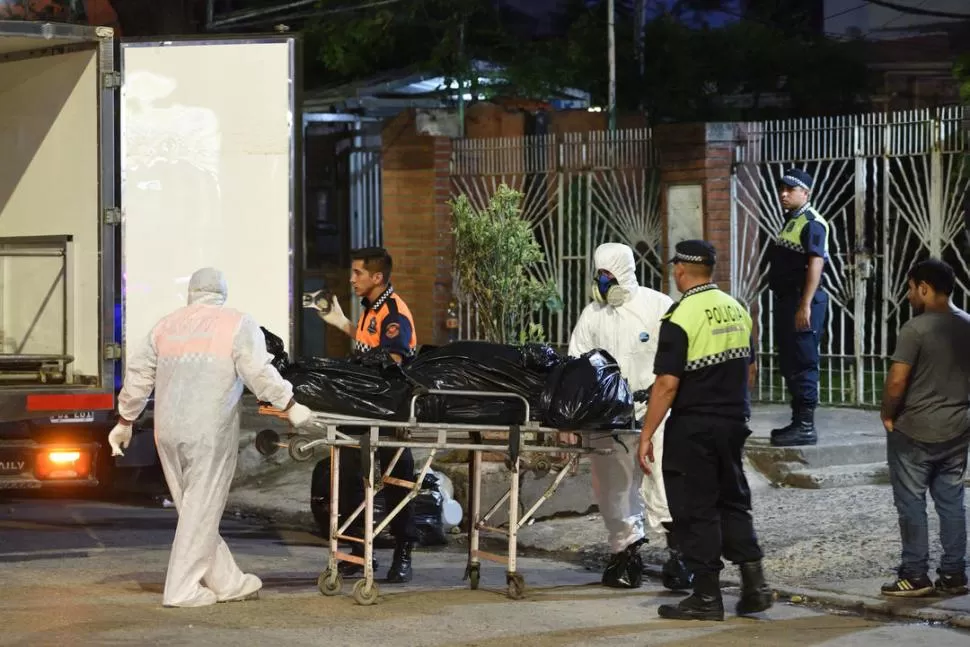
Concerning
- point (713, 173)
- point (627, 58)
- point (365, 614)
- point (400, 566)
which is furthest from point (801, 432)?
point (627, 58)

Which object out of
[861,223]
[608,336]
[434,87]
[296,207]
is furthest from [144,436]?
[434,87]

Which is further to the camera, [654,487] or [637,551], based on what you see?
[654,487]

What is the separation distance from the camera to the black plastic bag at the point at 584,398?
7797 mm

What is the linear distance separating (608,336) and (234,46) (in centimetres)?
268

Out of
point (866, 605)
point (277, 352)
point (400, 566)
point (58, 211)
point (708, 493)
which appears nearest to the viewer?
point (708, 493)

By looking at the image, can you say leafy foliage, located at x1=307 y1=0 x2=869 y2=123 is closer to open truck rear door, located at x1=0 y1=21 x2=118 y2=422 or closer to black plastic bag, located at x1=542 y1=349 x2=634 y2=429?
open truck rear door, located at x1=0 y1=21 x2=118 y2=422

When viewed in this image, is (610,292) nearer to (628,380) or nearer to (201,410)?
(628,380)

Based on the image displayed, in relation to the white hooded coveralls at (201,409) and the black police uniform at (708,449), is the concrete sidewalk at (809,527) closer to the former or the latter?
the black police uniform at (708,449)

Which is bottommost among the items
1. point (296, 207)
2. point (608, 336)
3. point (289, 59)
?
point (608, 336)

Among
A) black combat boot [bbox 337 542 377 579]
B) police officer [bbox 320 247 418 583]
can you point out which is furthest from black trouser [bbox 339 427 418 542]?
black combat boot [bbox 337 542 377 579]

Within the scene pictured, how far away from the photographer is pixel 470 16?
19.2 metres

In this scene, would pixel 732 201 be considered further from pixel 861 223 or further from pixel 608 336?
pixel 608 336

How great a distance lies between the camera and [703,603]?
745cm

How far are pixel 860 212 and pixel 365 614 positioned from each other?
7.00 m
